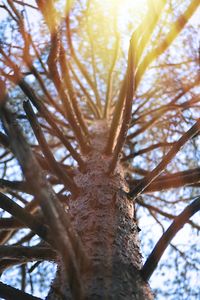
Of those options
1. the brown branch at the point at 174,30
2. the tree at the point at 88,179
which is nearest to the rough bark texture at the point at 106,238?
the tree at the point at 88,179

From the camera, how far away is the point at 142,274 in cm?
163

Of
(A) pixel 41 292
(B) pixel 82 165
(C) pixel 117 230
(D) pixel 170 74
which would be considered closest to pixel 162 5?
(B) pixel 82 165

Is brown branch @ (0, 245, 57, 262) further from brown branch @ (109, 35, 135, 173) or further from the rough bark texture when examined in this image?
brown branch @ (109, 35, 135, 173)

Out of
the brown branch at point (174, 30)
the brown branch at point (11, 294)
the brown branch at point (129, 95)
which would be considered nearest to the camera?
the brown branch at point (11, 294)

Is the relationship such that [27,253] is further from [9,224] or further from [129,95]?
[129,95]

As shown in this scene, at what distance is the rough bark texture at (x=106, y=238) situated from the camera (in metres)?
1.49

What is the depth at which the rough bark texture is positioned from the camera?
149 centimetres

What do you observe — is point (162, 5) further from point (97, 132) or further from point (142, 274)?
point (97, 132)

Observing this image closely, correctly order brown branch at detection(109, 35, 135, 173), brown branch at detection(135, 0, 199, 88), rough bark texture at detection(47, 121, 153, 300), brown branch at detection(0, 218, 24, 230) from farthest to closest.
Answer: brown branch at detection(135, 0, 199, 88), brown branch at detection(0, 218, 24, 230), brown branch at detection(109, 35, 135, 173), rough bark texture at detection(47, 121, 153, 300)

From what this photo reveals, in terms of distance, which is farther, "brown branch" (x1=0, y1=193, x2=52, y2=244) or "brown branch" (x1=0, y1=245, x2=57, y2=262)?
"brown branch" (x1=0, y1=245, x2=57, y2=262)

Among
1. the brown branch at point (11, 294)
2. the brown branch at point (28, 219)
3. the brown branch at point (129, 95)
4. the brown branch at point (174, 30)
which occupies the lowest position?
the brown branch at point (11, 294)

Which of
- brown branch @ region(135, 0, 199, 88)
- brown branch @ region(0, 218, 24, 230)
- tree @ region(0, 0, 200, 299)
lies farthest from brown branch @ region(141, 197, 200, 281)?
brown branch @ region(135, 0, 199, 88)

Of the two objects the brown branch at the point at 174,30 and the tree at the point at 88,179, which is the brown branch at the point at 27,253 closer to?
the tree at the point at 88,179

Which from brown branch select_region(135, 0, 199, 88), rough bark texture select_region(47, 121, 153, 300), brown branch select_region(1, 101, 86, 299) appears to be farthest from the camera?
brown branch select_region(135, 0, 199, 88)
